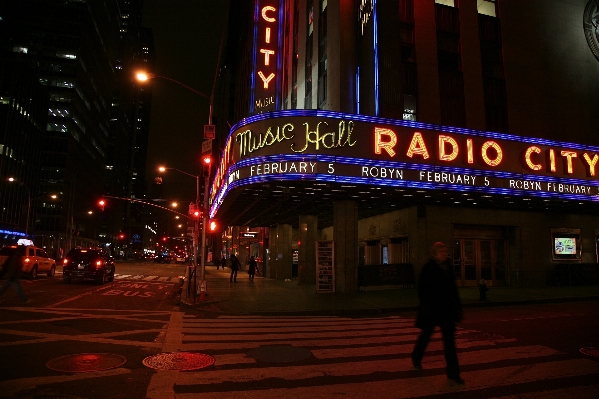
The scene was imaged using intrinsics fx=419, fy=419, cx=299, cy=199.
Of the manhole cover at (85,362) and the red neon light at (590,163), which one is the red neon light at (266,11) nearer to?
the red neon light at (590,163)

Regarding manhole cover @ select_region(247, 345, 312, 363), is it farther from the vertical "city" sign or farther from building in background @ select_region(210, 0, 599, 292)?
the vertical "city" sign

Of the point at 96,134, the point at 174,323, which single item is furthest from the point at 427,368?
the point at 96,134

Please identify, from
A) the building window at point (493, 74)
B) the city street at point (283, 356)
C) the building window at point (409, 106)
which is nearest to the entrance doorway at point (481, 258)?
the building window at point (493, 74)

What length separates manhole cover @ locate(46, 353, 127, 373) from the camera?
650cm

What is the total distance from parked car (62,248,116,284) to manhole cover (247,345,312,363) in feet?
62.7

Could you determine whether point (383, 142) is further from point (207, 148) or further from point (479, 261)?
point (479, 261)

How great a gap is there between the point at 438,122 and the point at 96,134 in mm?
123399

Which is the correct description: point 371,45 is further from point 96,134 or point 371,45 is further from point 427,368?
point 96,134

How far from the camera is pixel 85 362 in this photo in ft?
22.5

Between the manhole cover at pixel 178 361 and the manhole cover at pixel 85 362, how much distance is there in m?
0.50

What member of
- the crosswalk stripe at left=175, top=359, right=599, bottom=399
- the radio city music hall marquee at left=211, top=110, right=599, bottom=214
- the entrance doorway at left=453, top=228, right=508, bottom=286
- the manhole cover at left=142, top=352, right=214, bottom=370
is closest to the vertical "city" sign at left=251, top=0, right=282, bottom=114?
the radio city music hall marquee at left=211, top=110, right=599, bottom=214

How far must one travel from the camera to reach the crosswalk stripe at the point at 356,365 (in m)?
5.75

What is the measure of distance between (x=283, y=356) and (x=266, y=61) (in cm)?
2680

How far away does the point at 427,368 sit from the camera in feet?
22.5
